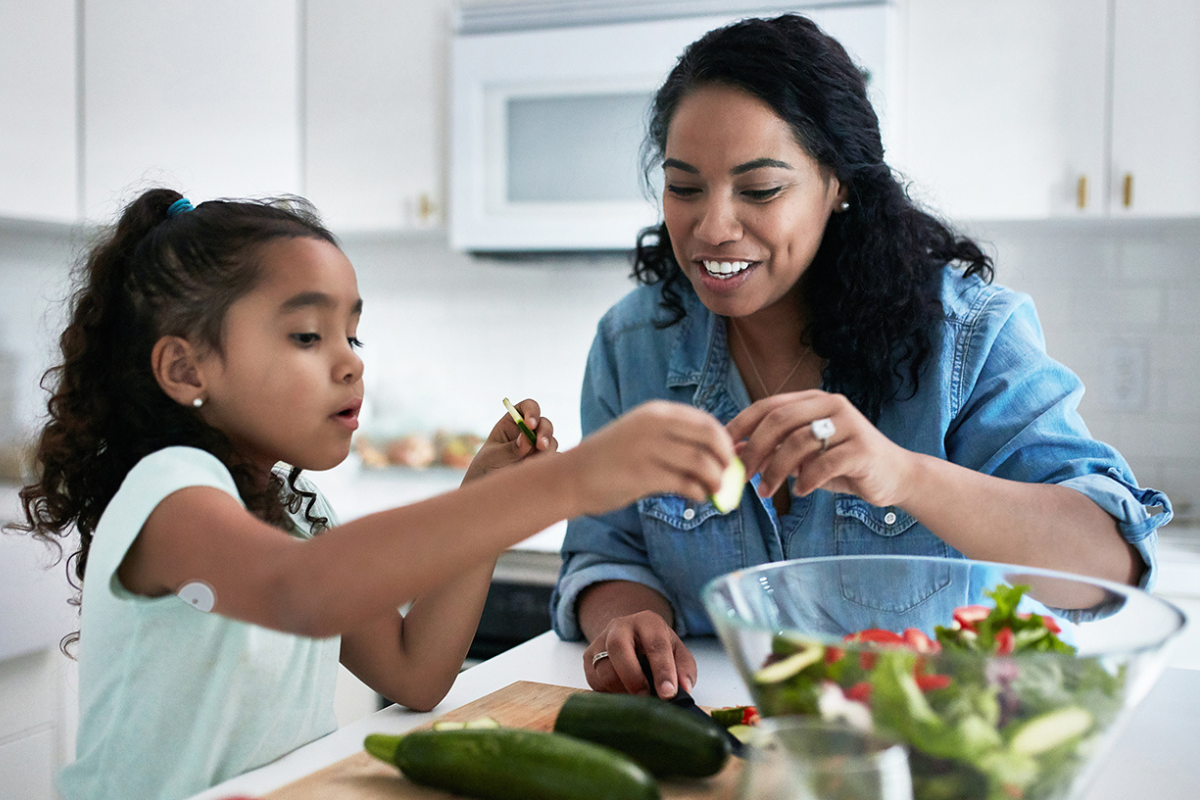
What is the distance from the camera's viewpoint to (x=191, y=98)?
2.70 meters

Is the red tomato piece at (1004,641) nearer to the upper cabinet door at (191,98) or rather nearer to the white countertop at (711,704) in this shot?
the white countertop at (711,704)

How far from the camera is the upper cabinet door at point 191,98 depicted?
248cm

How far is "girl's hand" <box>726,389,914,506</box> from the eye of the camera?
941mm

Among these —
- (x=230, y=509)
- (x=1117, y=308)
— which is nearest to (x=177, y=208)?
(x=230, y=509)

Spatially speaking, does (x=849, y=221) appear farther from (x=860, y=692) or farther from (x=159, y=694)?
(x=159, y=694)

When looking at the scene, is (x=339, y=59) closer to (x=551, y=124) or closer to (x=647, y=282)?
(x=551, y=124)

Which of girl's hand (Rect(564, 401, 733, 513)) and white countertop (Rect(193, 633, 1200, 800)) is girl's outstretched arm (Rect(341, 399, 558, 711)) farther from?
girl's hand (Rect(564, 401, 733, 513))

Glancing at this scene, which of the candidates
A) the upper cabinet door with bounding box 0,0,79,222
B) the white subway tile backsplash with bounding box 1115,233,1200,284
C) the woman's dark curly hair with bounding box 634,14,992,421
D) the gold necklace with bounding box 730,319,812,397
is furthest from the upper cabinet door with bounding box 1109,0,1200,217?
the upper cabinet door with bounding box 0,0,79,222

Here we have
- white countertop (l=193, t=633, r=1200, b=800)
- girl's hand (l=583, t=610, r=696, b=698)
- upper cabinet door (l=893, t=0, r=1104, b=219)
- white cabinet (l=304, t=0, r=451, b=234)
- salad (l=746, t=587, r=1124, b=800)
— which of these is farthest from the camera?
white cabinet (l=304, t=0, r=451, b=234)

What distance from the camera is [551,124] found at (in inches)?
107

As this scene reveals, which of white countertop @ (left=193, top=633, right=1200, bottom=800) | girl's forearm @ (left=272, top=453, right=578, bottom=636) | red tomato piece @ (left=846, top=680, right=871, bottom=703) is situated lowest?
white countertop @ (left=193, top=633, right=1200, bottom=800)

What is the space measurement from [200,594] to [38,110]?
195 centimetres

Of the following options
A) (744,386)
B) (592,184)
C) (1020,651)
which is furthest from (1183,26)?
(1020,651)

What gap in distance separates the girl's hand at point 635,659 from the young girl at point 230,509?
16cm
